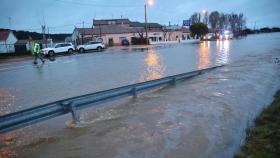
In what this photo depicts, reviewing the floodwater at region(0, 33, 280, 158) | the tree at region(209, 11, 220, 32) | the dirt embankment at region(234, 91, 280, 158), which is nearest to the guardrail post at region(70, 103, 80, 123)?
the floodwater at region(0, 33, 280, 158)

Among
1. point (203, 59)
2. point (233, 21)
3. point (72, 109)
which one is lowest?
point (72, 109)

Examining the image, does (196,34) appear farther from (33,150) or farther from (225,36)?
(33,150)

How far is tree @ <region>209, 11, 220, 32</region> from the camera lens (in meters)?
144

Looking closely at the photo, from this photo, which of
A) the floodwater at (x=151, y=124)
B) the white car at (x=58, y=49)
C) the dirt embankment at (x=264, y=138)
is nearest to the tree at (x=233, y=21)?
the white car at (x=58, y=49)

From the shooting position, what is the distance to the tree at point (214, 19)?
14412 cm

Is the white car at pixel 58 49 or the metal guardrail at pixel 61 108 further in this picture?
the white car at pixel 58 49

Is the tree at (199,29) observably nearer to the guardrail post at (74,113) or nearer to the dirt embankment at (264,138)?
the dirt embankment at (264,138)

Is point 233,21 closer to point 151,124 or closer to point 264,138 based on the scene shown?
point 151,124

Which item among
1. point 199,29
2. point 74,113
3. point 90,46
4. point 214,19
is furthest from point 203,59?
point 214,19

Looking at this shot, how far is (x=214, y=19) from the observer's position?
144125 millimetres

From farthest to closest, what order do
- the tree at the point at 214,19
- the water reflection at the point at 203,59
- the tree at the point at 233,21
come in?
1. the tree at the point at 233,21
2. the tree at the point at 214,19
3. the water reflection at the point at 203,59

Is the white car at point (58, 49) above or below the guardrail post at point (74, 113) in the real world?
above

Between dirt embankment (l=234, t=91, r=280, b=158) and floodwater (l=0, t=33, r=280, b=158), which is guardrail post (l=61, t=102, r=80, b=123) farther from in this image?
dirt embankment (l=234, t=91, r=280, b=158)

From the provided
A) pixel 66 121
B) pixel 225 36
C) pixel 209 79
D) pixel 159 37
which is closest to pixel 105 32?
pixel 159 37
